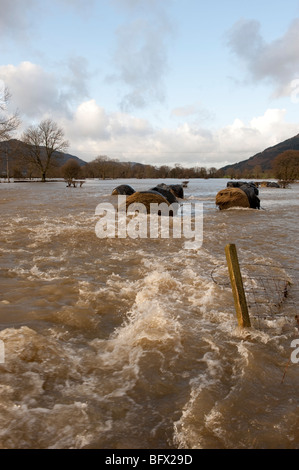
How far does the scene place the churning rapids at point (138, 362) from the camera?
89.4 inches

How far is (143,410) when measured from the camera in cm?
249

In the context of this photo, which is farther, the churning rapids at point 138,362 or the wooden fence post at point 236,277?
the wooden fence post at point 236,277

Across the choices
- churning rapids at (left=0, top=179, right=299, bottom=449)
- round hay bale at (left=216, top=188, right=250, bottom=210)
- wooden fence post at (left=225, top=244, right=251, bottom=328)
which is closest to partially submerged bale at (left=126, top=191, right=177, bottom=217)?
round hay bale at (left=216, top=188, right=250, bottom=210)

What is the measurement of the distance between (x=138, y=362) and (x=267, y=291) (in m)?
3.08

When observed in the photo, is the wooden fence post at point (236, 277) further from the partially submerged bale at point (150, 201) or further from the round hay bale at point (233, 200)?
the round hay bale at point (233, 200)

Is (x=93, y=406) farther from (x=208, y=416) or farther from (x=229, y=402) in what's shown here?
(x=229, y=402)

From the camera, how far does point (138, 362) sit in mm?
3174

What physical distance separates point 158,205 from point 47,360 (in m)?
11.7

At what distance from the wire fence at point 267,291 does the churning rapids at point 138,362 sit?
65mm

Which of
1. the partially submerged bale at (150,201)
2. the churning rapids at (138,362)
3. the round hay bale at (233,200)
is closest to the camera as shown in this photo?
the churning rapids at (138,362)

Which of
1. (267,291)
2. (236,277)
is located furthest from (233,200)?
(236,277)

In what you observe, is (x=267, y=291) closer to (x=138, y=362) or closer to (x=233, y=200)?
(x=138, y=362)

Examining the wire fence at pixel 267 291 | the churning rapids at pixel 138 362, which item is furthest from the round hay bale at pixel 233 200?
the churning rapids at pixel 138 362

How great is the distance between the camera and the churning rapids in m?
2.27
